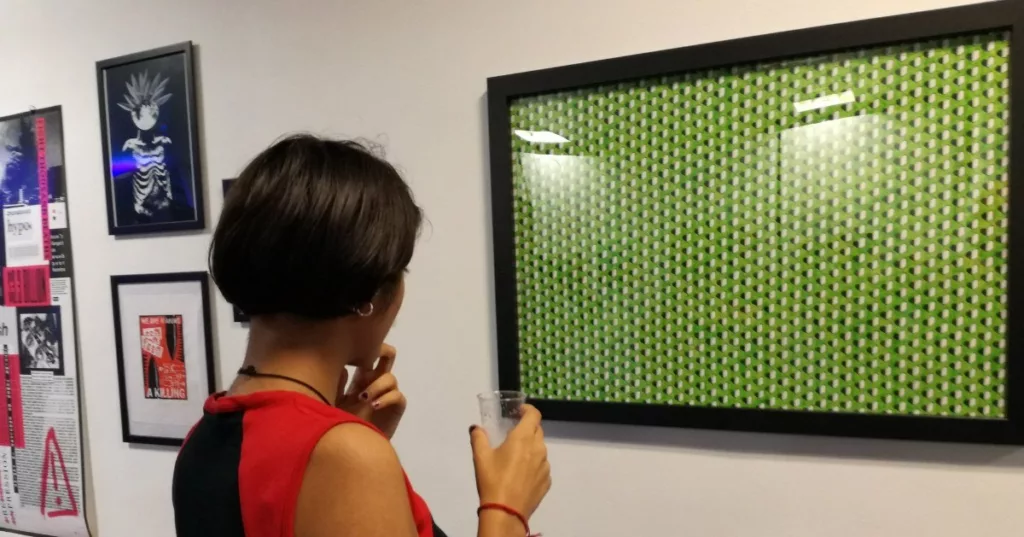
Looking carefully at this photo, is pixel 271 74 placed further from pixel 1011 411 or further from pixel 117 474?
pixel 1011 411

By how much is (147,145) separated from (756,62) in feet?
4.47

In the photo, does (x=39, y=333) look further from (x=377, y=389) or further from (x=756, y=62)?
(x=756, y=62)

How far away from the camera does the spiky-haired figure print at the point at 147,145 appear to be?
1560 millimetres

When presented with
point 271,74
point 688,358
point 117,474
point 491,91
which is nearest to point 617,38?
point 491,91

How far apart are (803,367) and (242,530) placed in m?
0.86

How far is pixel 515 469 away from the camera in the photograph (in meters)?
0.79

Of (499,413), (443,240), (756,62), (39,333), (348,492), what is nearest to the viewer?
(348,492)

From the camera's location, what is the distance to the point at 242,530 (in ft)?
2.11

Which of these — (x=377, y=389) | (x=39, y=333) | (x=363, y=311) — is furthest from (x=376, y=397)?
(x=39, y=333)

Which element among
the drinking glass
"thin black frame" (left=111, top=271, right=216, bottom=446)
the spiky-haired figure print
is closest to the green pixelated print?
the drinking glass

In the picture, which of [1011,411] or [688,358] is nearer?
[1011,411]

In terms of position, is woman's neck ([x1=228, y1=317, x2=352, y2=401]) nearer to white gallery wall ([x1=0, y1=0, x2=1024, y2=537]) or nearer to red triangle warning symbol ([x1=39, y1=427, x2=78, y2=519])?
white gallery wall ([x1=0, y1=0, x2=1024, y2=537])

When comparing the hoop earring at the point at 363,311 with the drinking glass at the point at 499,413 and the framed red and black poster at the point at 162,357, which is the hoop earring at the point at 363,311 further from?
the framed red and black poster at the point at 162,357

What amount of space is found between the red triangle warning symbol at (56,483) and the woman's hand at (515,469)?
1469 millimetres
